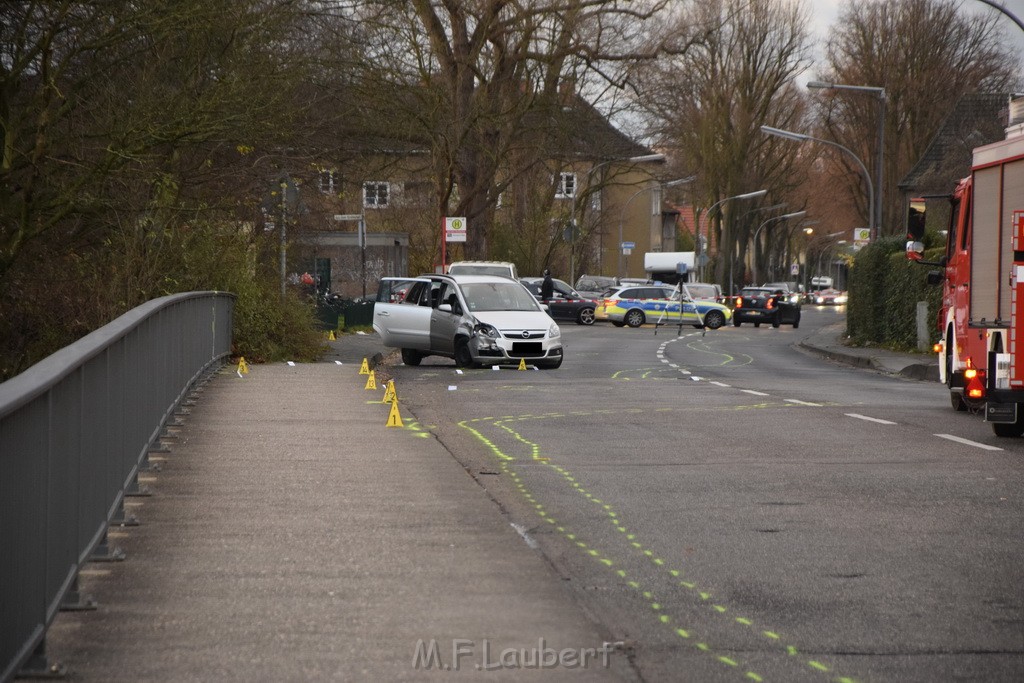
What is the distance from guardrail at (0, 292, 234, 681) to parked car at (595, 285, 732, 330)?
144ft

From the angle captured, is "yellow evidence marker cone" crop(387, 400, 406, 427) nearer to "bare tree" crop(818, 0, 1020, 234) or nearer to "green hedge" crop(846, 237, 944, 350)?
"green hedge" crop(846, 237, 944, 350)

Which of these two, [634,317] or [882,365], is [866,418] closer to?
[882,365]

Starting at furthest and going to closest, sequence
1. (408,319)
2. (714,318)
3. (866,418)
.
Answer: (714,318), (408,319), (866,418)

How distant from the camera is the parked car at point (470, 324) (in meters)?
24.8

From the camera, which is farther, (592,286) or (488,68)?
(592,286)

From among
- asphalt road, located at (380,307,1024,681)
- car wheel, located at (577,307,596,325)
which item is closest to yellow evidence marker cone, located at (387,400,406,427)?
asphalt road, located at (380,307,1024,681)

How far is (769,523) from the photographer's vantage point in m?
8.59

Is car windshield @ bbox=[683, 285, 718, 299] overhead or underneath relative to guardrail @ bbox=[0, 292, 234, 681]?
underneath

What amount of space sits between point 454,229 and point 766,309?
22190 mm

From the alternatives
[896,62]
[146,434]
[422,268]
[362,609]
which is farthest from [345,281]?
[362,609]

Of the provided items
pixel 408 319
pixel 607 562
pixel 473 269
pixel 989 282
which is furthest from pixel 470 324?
pixel 607 562

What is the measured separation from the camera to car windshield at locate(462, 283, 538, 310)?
84.1 ft

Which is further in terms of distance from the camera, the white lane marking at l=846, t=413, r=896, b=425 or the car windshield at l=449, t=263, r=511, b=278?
the car windshield at l=449, t=263, r=511, b=278

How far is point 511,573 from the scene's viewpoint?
22.9 ft
